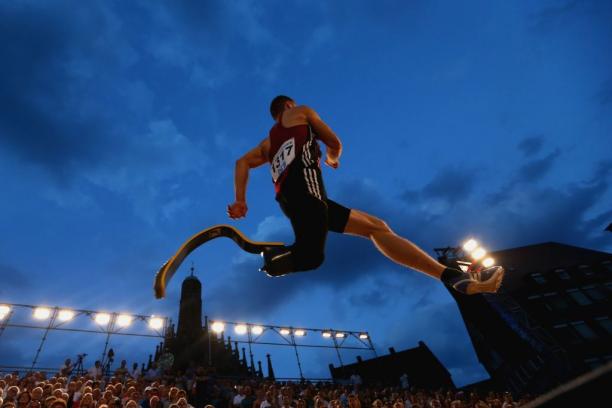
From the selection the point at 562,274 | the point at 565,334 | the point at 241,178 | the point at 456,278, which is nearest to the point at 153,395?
the point at 241,178

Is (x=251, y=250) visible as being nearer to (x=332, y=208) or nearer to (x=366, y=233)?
(x=332, y=208)

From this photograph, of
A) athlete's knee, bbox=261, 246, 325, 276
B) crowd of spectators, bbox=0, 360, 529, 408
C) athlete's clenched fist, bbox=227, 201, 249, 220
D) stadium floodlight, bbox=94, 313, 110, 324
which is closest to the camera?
athlete's knee, bbox=261, 246, 325, 276

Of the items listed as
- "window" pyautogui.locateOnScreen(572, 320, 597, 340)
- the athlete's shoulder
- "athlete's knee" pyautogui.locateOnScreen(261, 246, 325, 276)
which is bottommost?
"athlete's knee" pyautogui.locateOnScreen(261, 246, 325, 276)

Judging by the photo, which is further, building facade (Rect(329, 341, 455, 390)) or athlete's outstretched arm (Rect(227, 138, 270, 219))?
building facade (Rect(329, 341, 455, 390))

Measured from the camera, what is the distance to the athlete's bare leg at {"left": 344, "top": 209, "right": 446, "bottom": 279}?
3.00 m

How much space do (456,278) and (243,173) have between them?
2133mm

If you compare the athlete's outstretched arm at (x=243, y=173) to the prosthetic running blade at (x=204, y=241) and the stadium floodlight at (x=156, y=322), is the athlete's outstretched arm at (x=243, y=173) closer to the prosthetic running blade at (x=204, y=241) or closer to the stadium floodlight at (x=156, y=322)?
the prosthetic running blade at (x=204, y=241)

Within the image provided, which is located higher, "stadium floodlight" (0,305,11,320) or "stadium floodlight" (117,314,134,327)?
"stadium floodlight" (0,305,11,320)

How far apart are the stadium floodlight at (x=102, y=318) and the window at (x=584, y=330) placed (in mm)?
35459

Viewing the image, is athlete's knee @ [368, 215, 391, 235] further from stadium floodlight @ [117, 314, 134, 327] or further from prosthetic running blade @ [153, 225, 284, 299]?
stadium floodlight @ [117, 314, 134, 327]

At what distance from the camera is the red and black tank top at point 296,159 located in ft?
9.55

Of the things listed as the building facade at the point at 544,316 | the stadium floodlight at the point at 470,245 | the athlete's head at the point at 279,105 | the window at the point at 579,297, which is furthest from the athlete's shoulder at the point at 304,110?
the window at the point at 579,297

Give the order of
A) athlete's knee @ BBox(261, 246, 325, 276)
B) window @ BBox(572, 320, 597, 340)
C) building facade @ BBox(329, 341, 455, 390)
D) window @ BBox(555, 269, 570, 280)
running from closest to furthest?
1. athlete's knee @ BBox(261, 246, 325, 276)
2. window @ BBox(572, 320, 597, 340)
3. window @ BBox(555, 269, 570, 280)
4. building facade @ BBox(329, 341, 455, 390)

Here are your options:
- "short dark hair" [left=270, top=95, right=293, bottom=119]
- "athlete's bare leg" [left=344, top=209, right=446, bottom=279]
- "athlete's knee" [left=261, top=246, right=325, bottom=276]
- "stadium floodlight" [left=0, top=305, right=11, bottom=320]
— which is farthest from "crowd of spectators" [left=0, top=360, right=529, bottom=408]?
A: "stadium floodlight" [left=0, top=305, right=11, bottom=320]
